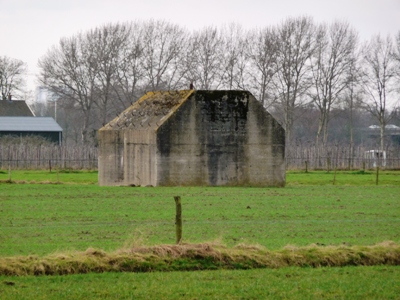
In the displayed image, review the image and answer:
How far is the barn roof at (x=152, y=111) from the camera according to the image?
149 ft

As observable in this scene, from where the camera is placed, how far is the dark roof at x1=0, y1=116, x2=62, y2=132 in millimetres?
87938

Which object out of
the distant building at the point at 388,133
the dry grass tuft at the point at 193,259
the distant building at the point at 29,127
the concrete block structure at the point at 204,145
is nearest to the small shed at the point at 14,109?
the distant building at the point at 29,127

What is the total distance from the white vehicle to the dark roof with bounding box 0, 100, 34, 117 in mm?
40962

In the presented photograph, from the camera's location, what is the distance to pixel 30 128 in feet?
290

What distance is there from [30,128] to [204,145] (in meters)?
46.8

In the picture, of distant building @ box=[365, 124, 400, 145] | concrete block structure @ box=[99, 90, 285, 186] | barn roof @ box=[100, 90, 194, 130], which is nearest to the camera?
concrete block structure @ box=[99, 90, 285, 186]

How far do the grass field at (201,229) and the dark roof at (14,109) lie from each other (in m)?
53.1

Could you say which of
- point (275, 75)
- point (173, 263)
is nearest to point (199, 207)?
point (173, 263)

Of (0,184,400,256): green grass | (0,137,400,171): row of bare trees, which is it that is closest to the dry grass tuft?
(0,184,400,256): green grass

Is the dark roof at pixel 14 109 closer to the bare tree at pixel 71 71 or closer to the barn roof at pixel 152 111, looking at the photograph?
the bare tree at pixel 71 71

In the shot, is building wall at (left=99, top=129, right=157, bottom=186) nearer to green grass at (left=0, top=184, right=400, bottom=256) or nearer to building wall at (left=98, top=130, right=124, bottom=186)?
building wall at (left=98, top=130, right=124, bottom=186)

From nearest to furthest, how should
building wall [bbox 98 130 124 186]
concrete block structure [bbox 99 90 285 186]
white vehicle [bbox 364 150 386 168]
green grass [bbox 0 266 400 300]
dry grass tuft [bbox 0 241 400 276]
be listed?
green grass [bbox 0 266 400 300], dry grass tuft [bbox 0 241 400 276], concrete block structure [bbox 99 90 285 186], building wall [bbox 98 130 124 186], white vehicle [bbox 364 150 386 168]

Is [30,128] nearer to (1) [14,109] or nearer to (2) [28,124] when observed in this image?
(2) [28,124]

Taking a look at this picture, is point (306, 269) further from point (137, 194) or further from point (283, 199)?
point (137, 194)
